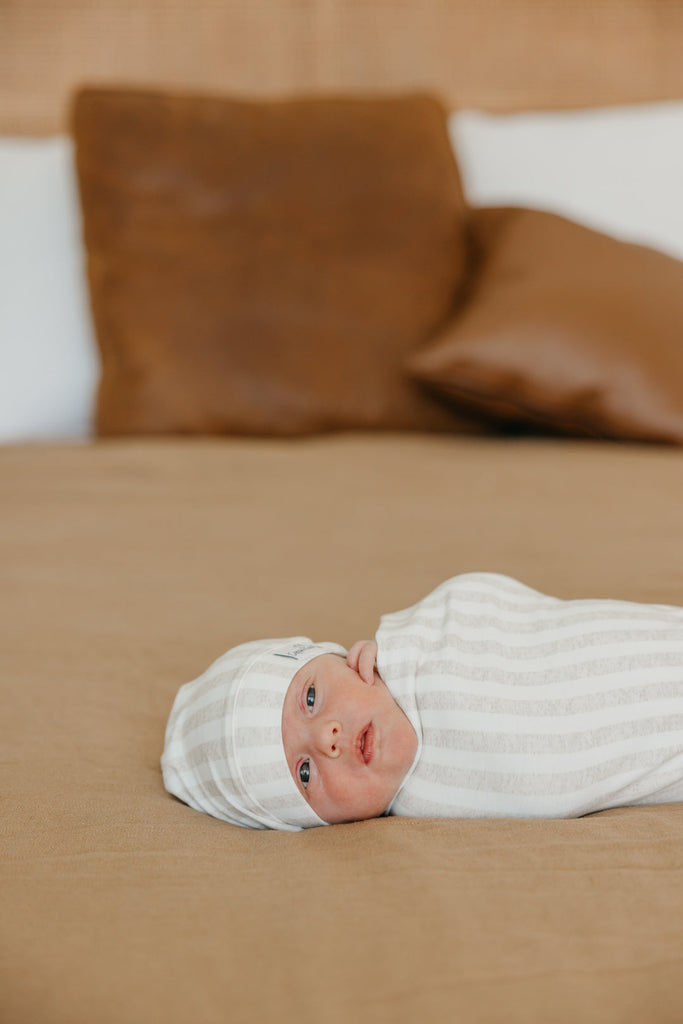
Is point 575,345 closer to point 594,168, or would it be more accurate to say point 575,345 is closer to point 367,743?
point 594,168

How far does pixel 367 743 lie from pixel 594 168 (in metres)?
1.47

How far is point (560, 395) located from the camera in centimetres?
146

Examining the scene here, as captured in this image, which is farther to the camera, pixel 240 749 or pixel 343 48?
pixel 343 48

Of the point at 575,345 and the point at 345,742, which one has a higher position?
the point at 575,345

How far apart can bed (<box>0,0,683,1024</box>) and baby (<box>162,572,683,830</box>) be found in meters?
0.04

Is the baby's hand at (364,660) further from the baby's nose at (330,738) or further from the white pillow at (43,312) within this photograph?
the white pillow at (43,312)

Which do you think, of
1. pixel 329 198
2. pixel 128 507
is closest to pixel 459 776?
pixel 128 507

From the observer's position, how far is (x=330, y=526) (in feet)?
3.93

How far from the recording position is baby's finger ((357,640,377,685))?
0.75m

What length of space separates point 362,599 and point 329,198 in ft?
3.05

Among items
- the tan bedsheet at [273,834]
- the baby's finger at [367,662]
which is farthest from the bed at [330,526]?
the baby's finger at [367,662]

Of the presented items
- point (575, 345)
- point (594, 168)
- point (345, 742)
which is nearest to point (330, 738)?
point (345, 742)

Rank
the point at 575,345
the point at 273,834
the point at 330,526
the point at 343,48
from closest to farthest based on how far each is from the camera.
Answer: the point at 273,834
the point at 330,526
the point at 575,345
the point at 343,48

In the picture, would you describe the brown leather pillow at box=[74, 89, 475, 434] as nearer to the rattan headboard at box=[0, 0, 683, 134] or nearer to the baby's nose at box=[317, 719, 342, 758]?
the rattan headboard at box=[0, 0, 683, 134]
